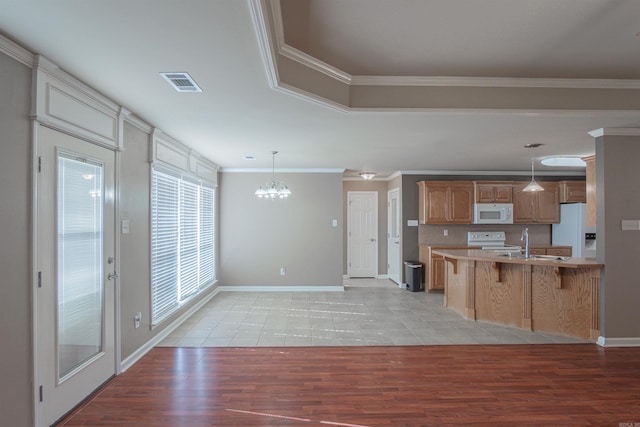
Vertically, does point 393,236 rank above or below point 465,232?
below

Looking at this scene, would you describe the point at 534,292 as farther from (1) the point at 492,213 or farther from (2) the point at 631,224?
(1) the point at 492,213

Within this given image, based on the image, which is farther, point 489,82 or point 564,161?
point 564,161

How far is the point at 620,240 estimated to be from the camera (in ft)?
12.3

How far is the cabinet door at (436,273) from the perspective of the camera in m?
6.40

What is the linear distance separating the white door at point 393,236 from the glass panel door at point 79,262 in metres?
5.51

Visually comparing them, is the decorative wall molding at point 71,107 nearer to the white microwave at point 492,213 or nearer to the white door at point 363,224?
the white door at point 363,224

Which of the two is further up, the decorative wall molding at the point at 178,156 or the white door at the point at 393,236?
the decorative wall molding at the point at 178,156

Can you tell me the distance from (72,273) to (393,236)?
618cm

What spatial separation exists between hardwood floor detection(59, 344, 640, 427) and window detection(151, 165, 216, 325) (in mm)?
826

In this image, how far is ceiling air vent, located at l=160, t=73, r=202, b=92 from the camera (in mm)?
2309

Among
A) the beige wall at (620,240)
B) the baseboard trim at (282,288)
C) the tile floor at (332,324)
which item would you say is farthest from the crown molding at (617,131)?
the baseboard trim at (282,288)

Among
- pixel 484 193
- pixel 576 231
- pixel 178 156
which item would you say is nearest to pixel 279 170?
pixel 178 156

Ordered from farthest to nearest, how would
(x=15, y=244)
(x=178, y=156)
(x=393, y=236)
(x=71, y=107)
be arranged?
(x=393, y=236) → (x=178, y=156) → (x=71, y=107) → (x=15, y=244)

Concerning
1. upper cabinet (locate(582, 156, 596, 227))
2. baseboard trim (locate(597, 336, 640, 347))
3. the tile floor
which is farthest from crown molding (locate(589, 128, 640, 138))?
the tile floor
